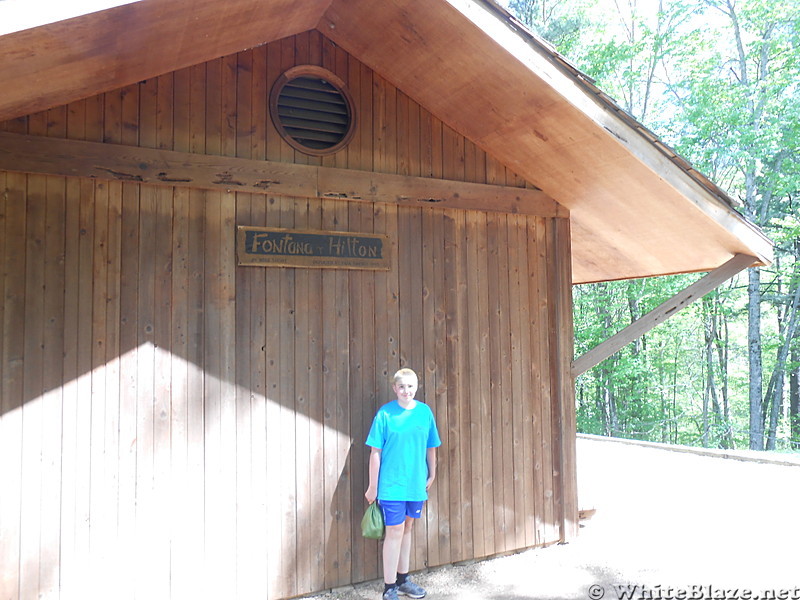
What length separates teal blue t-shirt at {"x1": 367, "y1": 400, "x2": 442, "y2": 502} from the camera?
12.7 ft

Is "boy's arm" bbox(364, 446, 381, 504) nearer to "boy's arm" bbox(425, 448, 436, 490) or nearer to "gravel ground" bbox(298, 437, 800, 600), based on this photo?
"boy's arm" bbox(425, 448, 436, 490)

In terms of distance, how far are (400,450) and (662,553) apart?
2349 millimetres

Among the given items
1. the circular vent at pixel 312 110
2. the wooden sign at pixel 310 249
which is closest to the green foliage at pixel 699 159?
the wooden sign at pixel 310 249

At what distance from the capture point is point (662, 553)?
4719 millimetres

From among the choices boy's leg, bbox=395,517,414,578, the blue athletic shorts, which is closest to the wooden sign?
the blue athletic shorts

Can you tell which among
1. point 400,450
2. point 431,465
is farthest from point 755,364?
point 400,450

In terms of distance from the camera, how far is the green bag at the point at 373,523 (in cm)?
383

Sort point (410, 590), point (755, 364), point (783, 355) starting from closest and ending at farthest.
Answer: point (410, 590)
point (755, 364)
point (783, 355)

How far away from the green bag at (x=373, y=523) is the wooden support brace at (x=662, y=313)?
1.99 meters

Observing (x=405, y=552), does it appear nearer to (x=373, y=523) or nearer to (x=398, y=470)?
(x=373, y=523)

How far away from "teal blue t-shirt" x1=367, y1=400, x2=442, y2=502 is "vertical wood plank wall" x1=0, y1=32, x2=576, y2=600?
0.38m

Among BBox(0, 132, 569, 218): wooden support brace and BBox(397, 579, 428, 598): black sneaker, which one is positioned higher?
BBox(0, 132, 569, 218): wooden support brace

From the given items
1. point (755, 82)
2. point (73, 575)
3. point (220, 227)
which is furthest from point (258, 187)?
point (755, 82)

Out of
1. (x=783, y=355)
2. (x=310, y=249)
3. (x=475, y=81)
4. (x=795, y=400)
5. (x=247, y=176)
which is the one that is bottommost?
(x=795, y=400)
